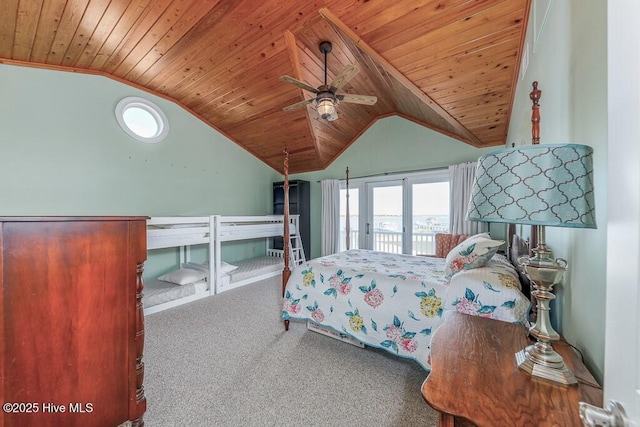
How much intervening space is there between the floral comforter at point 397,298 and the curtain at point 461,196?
1.52 meters

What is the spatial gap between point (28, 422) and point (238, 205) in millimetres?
4401

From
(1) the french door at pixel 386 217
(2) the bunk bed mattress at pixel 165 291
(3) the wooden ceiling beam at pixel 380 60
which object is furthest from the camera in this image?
(1) the french door at pixel 386 217

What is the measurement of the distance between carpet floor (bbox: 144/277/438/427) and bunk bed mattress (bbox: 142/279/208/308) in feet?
1.26

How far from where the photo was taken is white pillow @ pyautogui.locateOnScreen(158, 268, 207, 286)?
360 cm

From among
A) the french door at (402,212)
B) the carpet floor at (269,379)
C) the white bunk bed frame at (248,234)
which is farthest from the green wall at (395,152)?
the carpet floor at (269,379)

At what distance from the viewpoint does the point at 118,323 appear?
1.23m

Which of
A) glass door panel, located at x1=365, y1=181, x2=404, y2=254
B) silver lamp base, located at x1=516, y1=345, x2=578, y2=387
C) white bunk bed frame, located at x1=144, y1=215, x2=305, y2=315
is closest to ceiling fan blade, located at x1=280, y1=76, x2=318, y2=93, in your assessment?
white bunk bed frame, located at x1=144, y1=215, x2=305, y2=315

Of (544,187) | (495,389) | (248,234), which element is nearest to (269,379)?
(495,389)

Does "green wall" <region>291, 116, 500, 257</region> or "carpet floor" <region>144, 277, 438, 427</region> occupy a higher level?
"green wall" <region>291, 116, 500, 257</region>

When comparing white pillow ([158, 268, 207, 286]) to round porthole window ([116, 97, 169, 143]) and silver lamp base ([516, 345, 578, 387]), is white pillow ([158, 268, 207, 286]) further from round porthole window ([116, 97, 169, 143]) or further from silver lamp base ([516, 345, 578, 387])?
silver lamp base ([516, 345, 578, 387])

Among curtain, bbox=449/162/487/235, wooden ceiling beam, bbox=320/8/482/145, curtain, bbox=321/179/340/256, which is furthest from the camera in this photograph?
curtain, bbox=321/179/340/256

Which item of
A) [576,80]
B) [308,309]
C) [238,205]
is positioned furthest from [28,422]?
[238,205]

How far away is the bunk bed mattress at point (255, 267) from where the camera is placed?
4.19m

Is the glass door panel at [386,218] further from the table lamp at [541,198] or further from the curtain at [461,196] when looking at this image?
the table lamp at [541,198]
